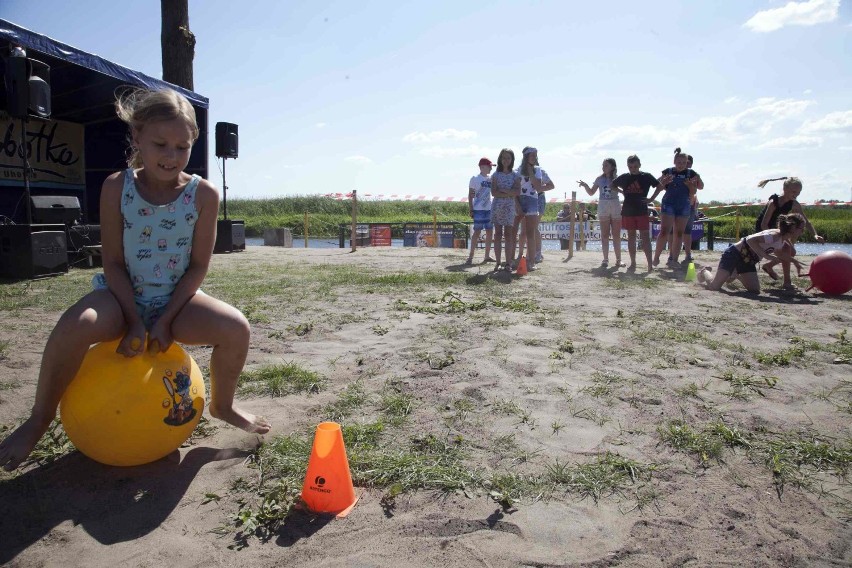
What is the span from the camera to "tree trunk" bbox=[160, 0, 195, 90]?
12.9m

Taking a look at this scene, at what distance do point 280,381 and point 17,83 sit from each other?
23.6ft

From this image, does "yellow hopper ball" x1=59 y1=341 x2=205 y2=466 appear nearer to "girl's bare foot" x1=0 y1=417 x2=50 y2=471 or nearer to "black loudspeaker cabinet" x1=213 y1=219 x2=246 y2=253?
"girl's bare foot" x1=0 y1=417 x2=50 y2=471

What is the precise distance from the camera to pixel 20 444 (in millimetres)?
2324

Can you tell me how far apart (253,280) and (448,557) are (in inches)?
285

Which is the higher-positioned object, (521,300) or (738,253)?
(738,253)

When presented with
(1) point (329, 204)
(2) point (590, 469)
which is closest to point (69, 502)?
(2) point (590, 469)

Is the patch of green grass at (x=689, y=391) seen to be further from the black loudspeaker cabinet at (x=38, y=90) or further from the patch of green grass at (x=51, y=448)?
the black loudspeaker cabinet at (x=38, y=90)

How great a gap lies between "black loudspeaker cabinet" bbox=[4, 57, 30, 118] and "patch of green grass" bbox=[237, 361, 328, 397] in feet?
22.1

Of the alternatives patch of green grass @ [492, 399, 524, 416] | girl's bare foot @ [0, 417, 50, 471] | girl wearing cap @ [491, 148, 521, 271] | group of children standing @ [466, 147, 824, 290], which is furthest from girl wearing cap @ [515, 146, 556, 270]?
girl's bare foot @ [0, 417, 50, 471]

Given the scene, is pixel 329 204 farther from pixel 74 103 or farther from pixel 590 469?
pixel 590 469

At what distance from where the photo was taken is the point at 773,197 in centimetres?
870

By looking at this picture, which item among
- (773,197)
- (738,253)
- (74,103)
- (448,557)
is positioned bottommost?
(448,557)

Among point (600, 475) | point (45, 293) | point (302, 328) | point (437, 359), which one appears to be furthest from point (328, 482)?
point (45, 293)

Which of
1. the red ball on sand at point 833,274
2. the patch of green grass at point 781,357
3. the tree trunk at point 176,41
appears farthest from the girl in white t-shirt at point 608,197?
the tree trunk at point 176,41
